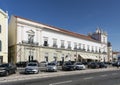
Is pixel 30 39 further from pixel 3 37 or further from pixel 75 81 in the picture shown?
pixel 75 81

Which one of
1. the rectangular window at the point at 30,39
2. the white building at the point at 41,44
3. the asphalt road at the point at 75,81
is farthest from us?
the rectangular window at the point at 30,39

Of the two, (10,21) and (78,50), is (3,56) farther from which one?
(78,50)

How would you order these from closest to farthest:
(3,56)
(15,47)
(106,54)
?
1. (3,56)
2. (15,47)
3. (106,54)

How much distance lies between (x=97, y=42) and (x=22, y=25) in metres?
46.6

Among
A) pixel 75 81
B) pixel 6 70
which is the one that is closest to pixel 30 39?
pixel 6 70

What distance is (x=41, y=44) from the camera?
63.8m

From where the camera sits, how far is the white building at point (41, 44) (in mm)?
57062

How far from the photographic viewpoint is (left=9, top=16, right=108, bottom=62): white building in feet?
187

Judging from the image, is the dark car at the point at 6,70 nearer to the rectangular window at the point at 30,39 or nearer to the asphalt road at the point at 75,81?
the asphalt road at the point at 75,81

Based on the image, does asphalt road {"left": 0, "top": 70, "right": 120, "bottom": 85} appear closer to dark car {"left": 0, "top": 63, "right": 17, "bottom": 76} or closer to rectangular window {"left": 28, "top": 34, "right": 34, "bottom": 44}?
dark car {"left": 0, "top": 63, "right": 17, "bottom": 76}

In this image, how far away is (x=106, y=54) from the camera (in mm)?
104312

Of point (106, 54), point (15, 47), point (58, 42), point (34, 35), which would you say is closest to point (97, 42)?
point (106, 54)

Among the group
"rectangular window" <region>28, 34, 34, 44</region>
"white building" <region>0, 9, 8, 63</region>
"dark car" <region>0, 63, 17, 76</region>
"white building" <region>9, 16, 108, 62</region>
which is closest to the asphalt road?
"dark car" <region>0, 63, 17, 76</region>

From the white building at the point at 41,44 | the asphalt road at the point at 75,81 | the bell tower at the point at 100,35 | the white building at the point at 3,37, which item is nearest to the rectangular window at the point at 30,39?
the white building at the point at 41,44
